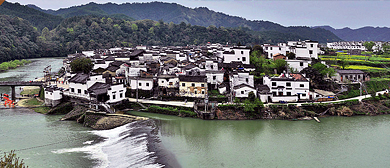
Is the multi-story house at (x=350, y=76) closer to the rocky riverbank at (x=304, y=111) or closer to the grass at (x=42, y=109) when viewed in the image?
the rocky riverbank at (x=304, y=111)

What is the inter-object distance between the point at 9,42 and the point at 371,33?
177m

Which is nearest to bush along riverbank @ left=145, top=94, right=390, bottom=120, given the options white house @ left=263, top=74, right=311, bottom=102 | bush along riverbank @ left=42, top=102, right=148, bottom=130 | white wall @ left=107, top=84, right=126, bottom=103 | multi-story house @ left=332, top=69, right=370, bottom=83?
white house @ left=263, top=74, right=311, bottom=102

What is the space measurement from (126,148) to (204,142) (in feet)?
13.2

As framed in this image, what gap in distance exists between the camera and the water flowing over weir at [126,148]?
39.0ft

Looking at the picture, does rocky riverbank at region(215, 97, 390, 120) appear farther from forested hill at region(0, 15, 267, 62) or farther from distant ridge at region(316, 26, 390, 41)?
distant ridge at region(316, 26, 390, 41)

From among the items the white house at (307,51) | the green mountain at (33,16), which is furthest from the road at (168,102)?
the green mountain at (33,16)

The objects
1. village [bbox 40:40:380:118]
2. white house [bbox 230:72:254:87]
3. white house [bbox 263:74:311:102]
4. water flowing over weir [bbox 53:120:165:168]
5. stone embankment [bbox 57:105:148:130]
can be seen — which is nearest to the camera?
water flowing over weir [bbox 53:120:165:168]

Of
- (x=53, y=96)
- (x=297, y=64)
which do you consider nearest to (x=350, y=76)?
(x=297, y=64)

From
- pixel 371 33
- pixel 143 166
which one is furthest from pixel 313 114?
pixel 371 33

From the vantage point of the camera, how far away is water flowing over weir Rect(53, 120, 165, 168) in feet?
39.0

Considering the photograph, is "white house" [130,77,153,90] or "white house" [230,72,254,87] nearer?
"white house" [230,72,254,87]

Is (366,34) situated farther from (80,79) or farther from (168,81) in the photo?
(80,79)

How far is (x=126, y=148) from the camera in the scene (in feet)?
43.5

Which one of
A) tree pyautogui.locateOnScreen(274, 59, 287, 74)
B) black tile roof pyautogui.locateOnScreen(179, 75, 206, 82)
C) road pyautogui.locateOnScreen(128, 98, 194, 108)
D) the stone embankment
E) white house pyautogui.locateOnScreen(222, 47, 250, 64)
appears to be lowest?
the stone embankment
